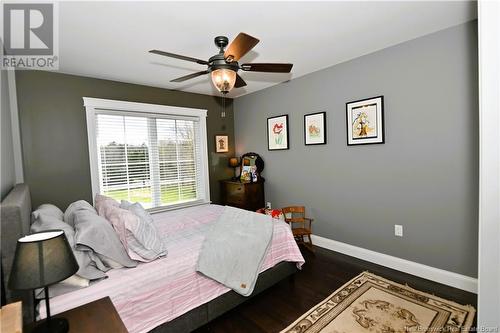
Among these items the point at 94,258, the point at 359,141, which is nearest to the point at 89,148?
the point at 94,258

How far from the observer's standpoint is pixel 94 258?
5.29ft

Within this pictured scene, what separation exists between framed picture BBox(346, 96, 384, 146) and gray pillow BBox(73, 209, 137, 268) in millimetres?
2815

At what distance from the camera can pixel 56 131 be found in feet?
10.1

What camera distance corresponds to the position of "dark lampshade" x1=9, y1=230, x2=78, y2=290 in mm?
1018

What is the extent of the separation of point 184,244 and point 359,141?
7.94 feet

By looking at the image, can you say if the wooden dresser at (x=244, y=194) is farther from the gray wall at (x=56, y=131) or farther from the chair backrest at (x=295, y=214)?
the gray wall at (x=56, y=131)

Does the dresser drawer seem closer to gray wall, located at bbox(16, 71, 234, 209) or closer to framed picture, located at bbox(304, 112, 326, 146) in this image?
framed picture, located at bbox(304, 112, 326, 146)

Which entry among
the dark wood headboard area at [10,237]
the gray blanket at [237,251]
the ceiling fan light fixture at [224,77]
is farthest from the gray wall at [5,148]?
the ceiling fan light fixture at [224,77]

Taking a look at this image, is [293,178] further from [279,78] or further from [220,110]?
[220,110]

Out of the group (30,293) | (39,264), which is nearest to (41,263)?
(39,264)

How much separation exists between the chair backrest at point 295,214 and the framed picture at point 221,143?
1728 millimetres

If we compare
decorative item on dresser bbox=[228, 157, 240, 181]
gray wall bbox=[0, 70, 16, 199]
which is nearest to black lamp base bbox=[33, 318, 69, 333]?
gray wall bbox=[0, 70, 16, 199]

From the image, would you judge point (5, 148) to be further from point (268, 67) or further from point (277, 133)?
point (277, 133)

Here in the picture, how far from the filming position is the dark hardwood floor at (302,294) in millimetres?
1994
